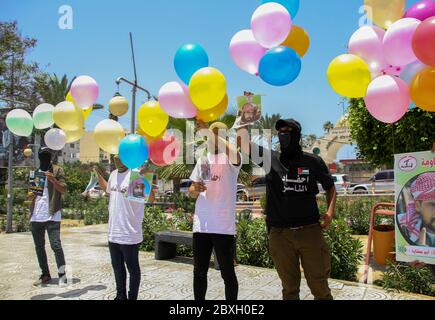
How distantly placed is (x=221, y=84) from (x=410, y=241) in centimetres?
314

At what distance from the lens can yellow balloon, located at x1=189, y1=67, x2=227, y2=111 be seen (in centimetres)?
366

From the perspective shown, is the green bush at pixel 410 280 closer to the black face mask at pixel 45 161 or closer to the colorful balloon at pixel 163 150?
the colorful balloon at pixel 163 150

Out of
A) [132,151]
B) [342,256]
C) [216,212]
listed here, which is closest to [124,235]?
[132,151]

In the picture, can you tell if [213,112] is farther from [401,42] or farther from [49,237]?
[49,237]

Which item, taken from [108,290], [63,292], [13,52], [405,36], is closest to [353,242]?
[405,36]

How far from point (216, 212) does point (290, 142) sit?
837mm

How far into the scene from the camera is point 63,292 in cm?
465

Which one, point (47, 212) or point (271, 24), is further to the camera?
point (47, 212)

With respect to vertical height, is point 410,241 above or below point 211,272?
above

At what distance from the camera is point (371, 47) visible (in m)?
3.93

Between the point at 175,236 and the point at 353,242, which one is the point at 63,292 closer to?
the point at 175,236

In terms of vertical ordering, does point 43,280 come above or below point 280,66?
below

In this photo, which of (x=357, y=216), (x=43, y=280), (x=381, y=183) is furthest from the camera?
(x=381, y=183)

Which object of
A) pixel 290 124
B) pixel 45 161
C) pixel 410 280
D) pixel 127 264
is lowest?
pixel 410 280
